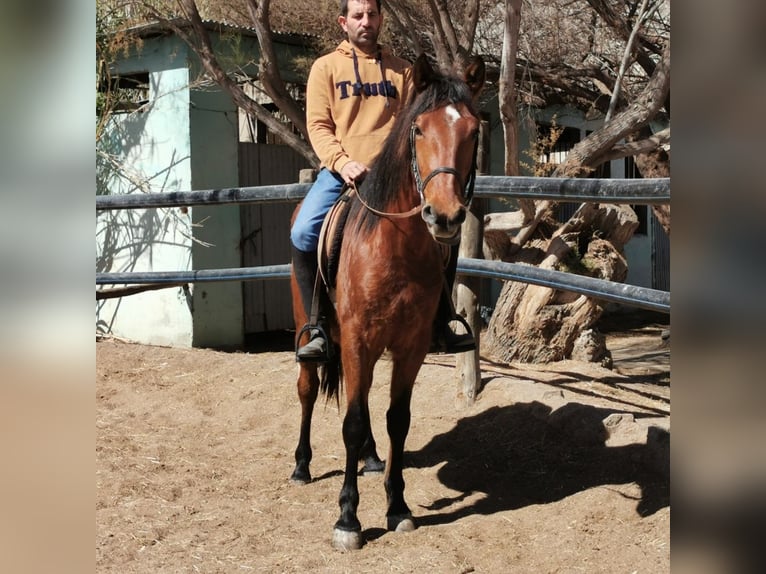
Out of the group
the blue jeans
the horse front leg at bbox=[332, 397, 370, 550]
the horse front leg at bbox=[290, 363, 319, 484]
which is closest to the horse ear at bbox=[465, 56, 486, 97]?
the blue jeans

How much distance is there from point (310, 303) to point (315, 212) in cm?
49

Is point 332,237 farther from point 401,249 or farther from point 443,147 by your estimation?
point 443,147

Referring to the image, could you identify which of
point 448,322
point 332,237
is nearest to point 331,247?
point 332,237

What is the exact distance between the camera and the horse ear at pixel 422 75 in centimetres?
341

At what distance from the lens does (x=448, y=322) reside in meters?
4.09

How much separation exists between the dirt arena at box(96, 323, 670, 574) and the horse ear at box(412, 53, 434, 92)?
2073 millimetres

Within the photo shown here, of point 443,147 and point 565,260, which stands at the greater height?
point 443,147

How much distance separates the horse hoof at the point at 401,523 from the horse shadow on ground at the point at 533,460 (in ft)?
0.40

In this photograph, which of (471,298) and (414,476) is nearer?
(414,476)

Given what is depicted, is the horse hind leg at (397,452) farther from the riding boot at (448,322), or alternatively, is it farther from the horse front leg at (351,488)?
the riding boot at (448,322)

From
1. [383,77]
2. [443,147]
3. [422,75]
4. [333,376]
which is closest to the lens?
[443,147]

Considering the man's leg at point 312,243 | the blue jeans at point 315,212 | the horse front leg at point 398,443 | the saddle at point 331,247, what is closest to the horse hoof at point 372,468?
the horse front leg at point 398,443
